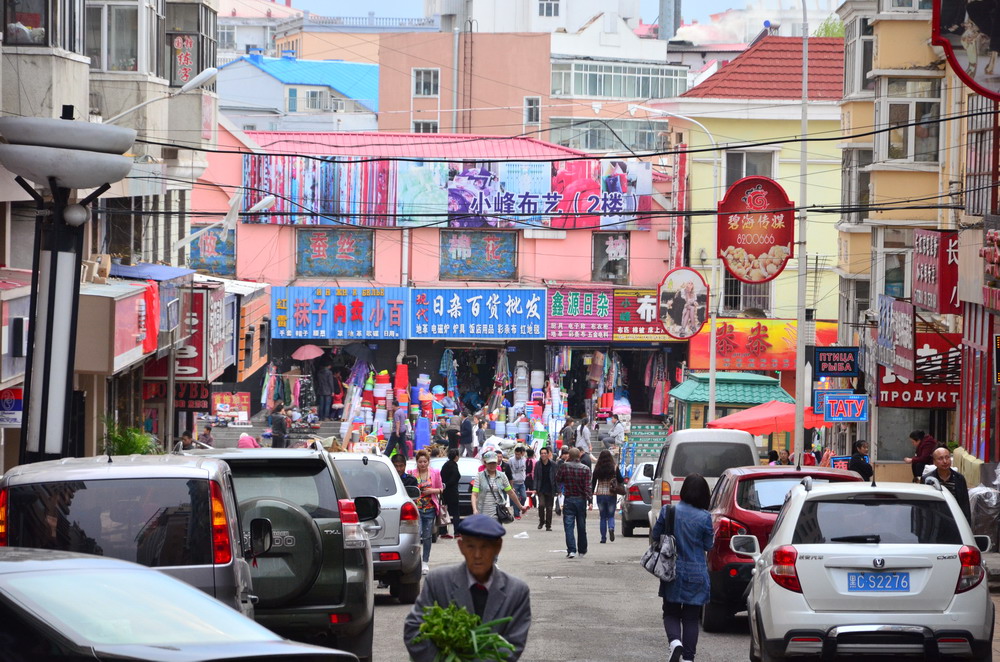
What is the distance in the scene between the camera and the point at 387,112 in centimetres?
6744

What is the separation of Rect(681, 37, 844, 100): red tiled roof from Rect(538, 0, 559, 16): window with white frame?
3621 centimetres

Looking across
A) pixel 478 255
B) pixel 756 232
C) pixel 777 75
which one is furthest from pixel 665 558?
pixel 777 75

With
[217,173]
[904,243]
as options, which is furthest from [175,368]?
[217,173]

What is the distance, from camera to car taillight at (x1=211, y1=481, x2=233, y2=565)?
27.5ft

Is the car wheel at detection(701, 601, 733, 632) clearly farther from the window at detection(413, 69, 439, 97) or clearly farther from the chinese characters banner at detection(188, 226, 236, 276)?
the window at detection(413, 69, 439, 97)

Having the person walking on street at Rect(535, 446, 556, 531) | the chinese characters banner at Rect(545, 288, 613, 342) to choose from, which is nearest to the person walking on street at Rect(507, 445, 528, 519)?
the person walking on street at Rect(535, 446, 556, 531)

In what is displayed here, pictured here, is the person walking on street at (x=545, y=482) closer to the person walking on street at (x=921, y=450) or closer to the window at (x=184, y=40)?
the person walking on street at (x=921, y=450)

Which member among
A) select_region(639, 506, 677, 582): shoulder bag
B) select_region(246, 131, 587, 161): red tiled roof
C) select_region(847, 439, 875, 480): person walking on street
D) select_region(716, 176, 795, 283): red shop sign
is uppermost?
select_region(246, 131, 587, 161): red tiled roof

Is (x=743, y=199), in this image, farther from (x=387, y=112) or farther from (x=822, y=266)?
(x=387, y=112)

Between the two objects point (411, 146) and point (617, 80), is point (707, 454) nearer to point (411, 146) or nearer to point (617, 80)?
point (411, 146)

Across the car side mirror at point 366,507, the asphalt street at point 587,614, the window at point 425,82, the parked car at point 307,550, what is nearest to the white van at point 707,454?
the asphalt street at point 587,614

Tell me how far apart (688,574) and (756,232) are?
18352mm

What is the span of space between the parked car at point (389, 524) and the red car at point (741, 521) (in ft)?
11.3

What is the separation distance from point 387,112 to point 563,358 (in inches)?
929
